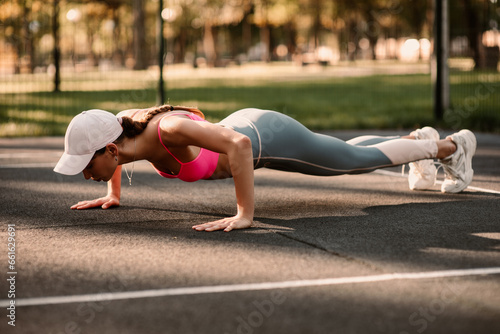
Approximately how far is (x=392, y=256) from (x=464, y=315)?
3.08ft

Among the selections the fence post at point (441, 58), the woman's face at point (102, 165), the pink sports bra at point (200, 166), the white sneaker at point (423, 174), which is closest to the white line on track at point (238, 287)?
the woman's face at point (102, 165)

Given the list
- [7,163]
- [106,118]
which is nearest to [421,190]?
[106,118]

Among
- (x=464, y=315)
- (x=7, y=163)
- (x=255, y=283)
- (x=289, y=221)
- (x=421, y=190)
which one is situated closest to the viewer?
(x=464, y=315)

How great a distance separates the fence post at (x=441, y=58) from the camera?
11.6 m

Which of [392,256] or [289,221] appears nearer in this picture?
[392,256]

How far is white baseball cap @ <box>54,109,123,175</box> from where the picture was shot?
170 inches

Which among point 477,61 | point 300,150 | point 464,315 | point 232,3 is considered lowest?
point 464,315

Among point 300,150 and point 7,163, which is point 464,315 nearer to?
point 300,150

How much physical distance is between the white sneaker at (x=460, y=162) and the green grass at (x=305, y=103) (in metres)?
5.68

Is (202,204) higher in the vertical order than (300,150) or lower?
lower

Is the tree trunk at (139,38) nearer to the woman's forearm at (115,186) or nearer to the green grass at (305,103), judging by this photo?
the green grass at (305,103)

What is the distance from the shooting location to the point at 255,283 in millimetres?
3355

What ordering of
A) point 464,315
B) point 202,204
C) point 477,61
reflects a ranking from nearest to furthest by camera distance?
point 464,315
point 202,204
point 477,61

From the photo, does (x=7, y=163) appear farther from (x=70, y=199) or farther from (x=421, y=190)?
(x=421, y=190)
